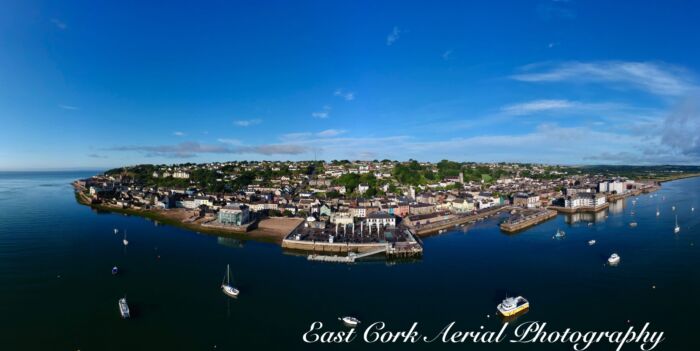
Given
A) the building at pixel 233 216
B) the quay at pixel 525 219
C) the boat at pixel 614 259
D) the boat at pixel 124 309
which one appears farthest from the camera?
the building at pixel 233 216

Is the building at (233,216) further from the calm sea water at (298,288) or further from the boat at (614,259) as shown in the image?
the boat at (614,259)

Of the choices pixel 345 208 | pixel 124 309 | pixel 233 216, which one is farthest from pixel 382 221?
pixel 124 309

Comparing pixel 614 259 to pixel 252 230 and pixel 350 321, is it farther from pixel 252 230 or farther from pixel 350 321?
pixel 252 230

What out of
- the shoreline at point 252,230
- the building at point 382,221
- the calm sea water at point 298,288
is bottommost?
the calm sea water at point 298,288

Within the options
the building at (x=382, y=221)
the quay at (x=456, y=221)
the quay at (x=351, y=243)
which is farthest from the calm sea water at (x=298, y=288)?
the building at (x=382, y=221)

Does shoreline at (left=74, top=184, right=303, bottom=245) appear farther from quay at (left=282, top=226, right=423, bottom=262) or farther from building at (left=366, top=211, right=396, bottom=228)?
building at (left=366, top=211, right=396, bottom=228)

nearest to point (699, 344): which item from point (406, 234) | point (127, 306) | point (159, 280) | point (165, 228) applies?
point (406, 234)

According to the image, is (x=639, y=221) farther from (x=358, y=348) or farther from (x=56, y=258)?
(x=56, y=258)
